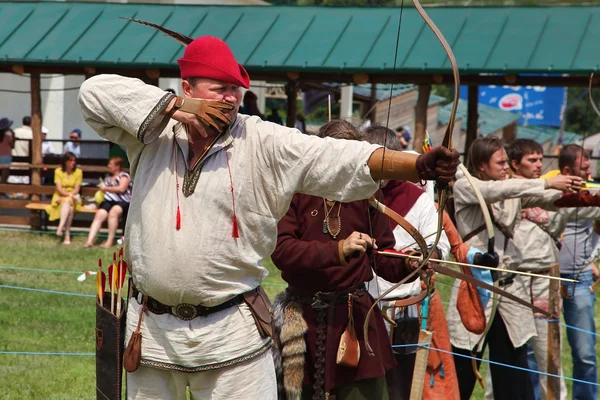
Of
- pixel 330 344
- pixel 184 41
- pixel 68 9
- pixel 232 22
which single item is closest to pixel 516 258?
pixel 330 344

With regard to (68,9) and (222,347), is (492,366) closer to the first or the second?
(222,347)

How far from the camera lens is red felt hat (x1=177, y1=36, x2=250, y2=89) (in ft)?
9.45

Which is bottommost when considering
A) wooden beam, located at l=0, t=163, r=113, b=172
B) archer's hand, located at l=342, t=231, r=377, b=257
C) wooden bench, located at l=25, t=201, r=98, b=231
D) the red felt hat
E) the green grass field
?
the green grass field

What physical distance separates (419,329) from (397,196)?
2.17ft

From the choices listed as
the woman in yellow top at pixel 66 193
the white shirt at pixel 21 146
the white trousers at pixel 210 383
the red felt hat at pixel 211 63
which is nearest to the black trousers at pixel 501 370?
the white trousers at pixel 210 383

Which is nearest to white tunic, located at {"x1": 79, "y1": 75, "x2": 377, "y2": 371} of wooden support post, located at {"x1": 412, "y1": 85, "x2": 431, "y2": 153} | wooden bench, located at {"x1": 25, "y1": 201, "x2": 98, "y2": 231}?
wooden support post, located at {"x1": 412, "y1": 85, "x2": 431, "y2": 153}

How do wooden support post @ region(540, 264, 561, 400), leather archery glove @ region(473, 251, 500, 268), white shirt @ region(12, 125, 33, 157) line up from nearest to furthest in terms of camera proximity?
Answer: leather archery glove @ region(473, 251, 500, 268), wooden support post @ region(540, 264, 561, 400), white shirt @ region(12, 125, 33, 157)

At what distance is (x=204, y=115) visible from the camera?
2.79 meters

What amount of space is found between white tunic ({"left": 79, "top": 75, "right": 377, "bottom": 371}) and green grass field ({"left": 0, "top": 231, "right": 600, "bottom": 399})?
1801mm

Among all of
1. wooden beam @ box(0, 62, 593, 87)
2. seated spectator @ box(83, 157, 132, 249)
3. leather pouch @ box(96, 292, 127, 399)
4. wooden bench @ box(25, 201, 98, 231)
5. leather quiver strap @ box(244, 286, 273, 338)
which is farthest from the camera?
wooden bench @ box(25, 201, 98, 231)

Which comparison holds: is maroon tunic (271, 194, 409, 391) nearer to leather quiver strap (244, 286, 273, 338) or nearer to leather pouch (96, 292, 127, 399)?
leather quiver strap (244, 286, 273, 338)

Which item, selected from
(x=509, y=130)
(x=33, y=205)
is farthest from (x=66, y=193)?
(x=509, y=130)

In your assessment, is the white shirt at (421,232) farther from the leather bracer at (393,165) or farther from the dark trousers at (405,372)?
the leather bracer at (393,165)

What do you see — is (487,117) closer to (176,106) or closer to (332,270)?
(332,270)
